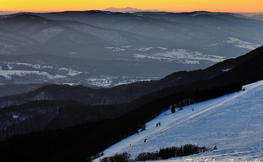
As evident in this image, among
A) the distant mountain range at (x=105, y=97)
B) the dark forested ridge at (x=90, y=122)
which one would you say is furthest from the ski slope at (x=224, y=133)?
the distant mountain range at (x=105, y=97)

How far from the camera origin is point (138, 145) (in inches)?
901

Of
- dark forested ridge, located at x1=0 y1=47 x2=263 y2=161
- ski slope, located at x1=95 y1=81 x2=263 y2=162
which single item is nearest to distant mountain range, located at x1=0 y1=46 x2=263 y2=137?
dark forested ridge, located at x1=0 y1=47 x2=263 y2=161

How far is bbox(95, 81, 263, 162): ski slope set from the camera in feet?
52.3

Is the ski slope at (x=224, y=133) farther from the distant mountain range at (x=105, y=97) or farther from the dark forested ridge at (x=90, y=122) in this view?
the distant mountain range at (x=105, y=97)

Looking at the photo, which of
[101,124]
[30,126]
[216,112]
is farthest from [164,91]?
[216,112]

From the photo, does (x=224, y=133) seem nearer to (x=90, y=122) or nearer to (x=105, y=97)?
(x=90, y=122)

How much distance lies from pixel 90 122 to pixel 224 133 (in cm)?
3993

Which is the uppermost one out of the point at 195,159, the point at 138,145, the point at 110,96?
the point at 195,159

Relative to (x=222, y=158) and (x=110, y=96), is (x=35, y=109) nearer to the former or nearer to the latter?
(x=110, y=96)

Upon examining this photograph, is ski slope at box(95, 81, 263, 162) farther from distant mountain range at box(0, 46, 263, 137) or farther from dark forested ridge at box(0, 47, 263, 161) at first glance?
distant mountain range at box(0, 46, 263, 137)

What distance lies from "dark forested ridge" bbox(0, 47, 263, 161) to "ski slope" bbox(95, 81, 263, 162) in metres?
8.09

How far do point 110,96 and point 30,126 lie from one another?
2788cm

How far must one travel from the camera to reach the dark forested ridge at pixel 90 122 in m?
35.1

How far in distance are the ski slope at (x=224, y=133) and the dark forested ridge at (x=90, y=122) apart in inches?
318
